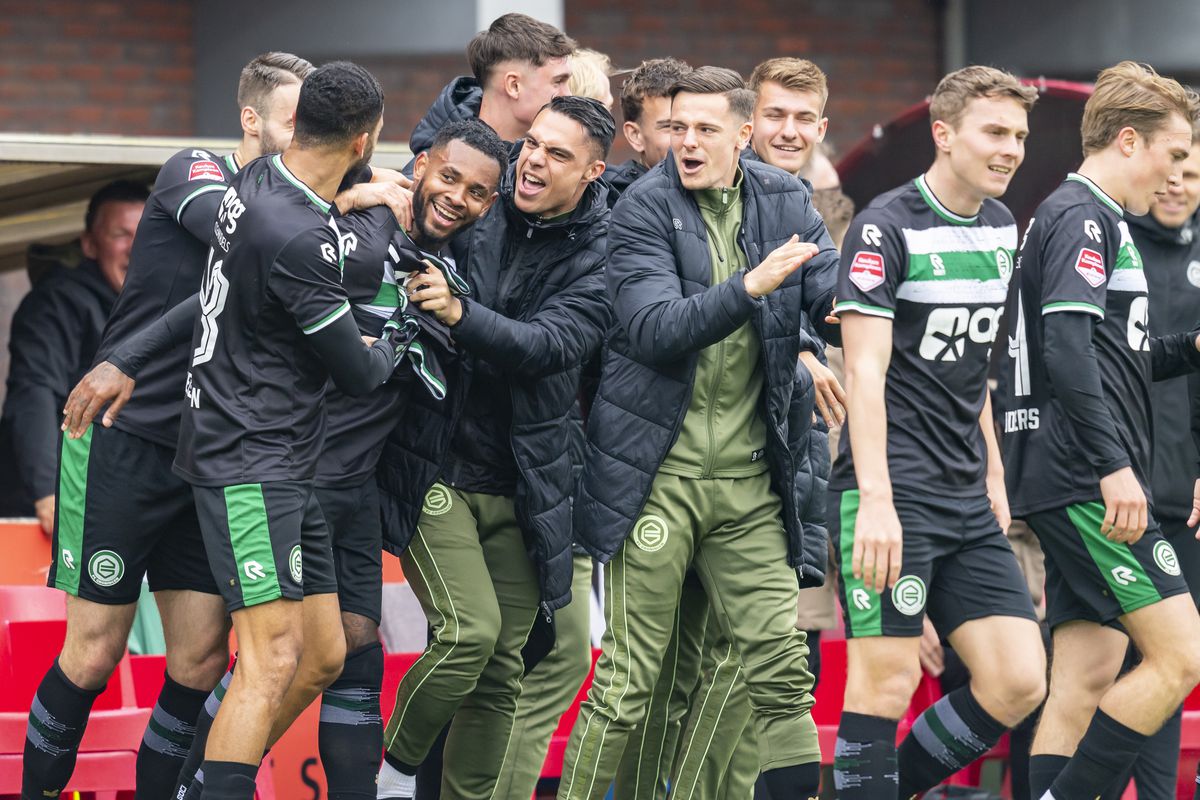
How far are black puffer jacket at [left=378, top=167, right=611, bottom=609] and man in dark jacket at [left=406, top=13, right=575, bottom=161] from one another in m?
0.53

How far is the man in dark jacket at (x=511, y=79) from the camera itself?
578 cm

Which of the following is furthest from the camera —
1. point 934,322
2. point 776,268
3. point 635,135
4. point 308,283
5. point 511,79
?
point 635,135

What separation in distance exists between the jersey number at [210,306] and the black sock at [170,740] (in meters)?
1.11

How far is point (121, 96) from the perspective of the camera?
10.1m

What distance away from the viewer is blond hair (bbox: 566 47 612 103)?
6.16 m

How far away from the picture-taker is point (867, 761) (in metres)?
5.04

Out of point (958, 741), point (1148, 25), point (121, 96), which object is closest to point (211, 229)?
point (958, 741)

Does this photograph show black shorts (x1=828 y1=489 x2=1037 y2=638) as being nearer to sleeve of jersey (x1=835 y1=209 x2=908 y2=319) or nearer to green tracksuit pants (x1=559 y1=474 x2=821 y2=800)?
green tracksuit pants (x1=559 y1=474 x2=821 y2=800)

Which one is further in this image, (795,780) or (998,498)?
(998,498)

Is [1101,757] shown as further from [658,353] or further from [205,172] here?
[205,172]

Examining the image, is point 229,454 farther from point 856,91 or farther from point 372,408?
point 856,91

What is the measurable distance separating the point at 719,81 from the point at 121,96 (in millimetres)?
5862

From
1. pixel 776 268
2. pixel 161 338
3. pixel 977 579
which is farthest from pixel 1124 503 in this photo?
pixel 161 338

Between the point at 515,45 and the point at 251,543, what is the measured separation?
78.2 inches
